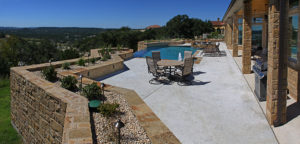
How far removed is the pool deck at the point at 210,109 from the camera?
3.89 m

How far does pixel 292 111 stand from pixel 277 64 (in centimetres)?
148

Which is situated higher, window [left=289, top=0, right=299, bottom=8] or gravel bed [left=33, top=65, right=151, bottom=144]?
window [left=289, top=0, right=299, bottom=8]

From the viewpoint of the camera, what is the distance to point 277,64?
12.5 feet

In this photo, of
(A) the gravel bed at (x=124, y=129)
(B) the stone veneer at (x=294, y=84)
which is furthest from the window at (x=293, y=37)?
(A) the gravel bed at (x=124, y=129)

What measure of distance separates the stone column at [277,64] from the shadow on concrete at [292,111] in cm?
39

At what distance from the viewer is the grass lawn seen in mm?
7091

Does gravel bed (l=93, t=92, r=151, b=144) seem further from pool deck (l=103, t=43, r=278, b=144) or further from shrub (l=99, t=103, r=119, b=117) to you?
pool deck (l=103, t=43, r=278, b=144)

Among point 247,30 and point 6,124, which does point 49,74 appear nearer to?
point 6,124

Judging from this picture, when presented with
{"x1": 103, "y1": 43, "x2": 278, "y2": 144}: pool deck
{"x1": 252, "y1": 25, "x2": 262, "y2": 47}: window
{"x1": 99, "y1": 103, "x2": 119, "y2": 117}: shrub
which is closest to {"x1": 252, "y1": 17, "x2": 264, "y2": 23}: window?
{"x1": 252, "y1": 25, "x2": 262, "y2": 47}: window

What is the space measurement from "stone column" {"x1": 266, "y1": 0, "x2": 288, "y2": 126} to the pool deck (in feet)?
1.15

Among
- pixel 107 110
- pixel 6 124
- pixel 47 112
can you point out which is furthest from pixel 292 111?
pixel 6 124

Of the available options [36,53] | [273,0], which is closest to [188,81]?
[273,0]

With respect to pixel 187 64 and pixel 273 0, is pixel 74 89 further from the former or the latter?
pixel 273 0

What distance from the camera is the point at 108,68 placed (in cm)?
944
